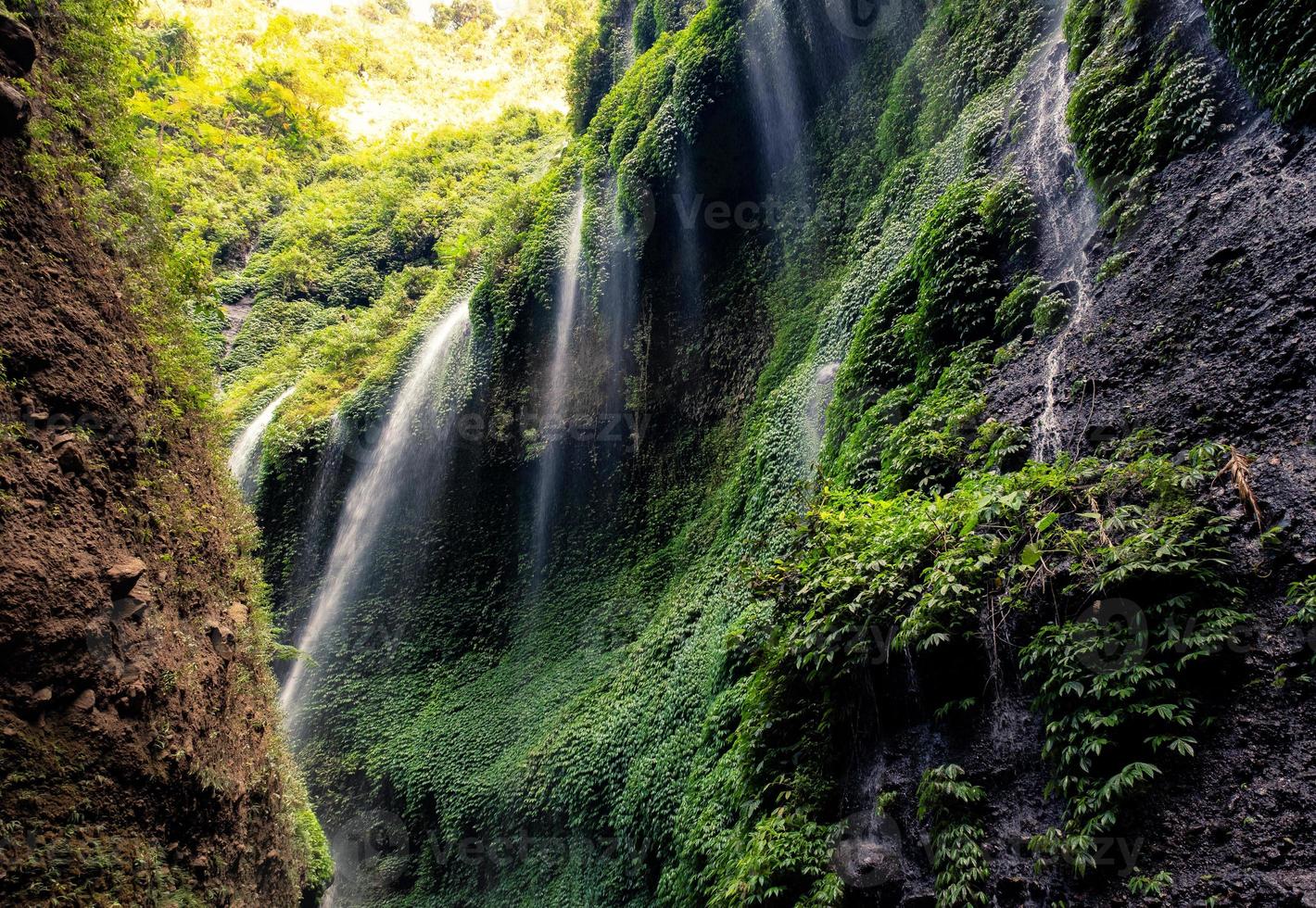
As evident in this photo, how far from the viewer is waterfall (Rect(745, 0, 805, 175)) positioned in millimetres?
11820

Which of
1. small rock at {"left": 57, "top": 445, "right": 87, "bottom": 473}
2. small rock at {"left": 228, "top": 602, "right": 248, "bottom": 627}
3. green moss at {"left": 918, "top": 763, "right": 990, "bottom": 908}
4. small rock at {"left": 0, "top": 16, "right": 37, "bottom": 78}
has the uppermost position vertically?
small rock at {"left": 0, "top": 16, "right": 37, "bottom": 78}

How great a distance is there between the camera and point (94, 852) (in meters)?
3.57

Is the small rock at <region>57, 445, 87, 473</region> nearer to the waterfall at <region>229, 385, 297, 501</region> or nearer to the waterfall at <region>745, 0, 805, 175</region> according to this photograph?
the waterfall at <region>745, 0, 805, 175</region>

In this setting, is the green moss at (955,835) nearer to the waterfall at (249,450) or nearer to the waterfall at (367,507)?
the waterfall at (367,507)

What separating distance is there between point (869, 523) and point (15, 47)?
6.67 metres

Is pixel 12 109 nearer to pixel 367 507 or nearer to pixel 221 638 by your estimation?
pixel 221 638

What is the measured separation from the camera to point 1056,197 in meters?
6.43

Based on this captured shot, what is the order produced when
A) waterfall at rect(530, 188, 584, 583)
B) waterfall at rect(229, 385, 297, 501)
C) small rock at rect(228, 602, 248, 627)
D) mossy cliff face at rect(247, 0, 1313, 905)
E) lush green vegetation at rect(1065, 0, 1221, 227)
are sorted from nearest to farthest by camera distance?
1. mossy cliff face at rect(247, 0, 1313, 905)
2. lush green vegetation at rect(1065, 0, 1221, 227)
3. small rock at rect(228, 602, 248, 627)
4. waterfall at rect(530, 188, 584, 583)
5. waterfall at rect(229, 385, 297, 501)

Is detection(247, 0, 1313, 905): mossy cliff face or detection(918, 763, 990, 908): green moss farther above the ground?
detection(247, 0, 1313, 905): mossy cliff face

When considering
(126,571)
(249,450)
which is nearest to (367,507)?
(249,450)

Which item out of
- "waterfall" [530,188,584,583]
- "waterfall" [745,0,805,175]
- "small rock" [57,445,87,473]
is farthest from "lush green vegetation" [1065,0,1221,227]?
"waterfall" [530,188,584,583]

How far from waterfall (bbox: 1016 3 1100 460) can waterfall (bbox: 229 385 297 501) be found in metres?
16.7

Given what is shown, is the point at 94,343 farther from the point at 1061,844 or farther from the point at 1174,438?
the point at 1174,438

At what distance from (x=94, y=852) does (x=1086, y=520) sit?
229 inches
